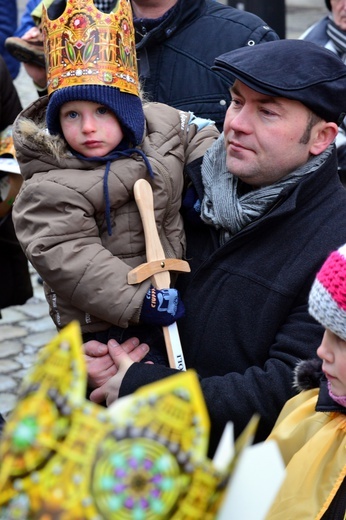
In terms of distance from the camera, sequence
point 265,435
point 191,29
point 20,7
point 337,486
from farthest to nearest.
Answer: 1. point 20,7
2. point 191,29
3. point 265,435
4. point 337,486

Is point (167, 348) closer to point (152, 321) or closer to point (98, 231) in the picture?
point (152, 321)

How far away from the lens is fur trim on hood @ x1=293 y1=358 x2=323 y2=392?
2.34m

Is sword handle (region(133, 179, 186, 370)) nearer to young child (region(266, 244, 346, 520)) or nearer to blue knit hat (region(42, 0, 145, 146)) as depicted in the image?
blue knit hat (region(42, 0, 145, 146))

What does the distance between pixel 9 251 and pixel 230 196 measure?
7.41 feet

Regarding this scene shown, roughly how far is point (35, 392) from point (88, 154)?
4.73ft

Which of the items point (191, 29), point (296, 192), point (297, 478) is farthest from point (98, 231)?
point (191, 29)

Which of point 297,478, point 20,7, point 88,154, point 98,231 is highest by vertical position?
point 88,154

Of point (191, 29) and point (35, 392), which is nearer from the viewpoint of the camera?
point (35, 392)

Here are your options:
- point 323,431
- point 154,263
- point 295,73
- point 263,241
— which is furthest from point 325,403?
point 295,73

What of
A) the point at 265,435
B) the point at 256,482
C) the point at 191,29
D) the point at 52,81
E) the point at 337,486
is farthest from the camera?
the point at 191,29

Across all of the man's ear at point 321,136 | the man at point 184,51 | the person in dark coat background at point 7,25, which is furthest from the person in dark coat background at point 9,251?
the man's ear at point 321,136

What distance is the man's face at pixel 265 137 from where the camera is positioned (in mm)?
2635

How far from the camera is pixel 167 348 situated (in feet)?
8.83

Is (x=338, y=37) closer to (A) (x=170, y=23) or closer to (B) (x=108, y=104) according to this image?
(A) (x=170, y=23)
